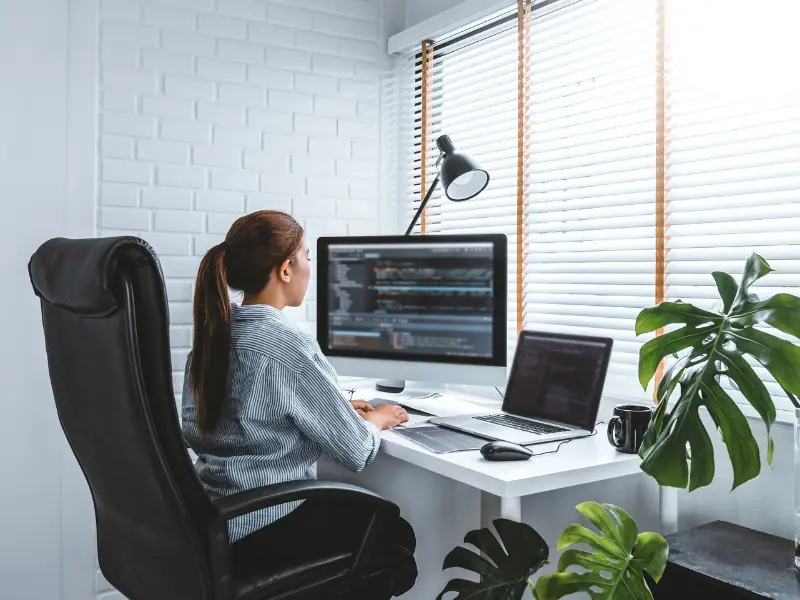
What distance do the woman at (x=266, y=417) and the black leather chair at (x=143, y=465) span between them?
0.19ft

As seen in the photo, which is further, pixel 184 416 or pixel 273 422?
pixel 184 416

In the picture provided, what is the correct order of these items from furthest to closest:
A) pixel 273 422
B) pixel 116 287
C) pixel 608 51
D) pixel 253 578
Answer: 1. pixel 608 51
2. pixel 273 422
3. pixel 253 578
4. pixel 116 287

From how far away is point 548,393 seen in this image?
1.97 metres

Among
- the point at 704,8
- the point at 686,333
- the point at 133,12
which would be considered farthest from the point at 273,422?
the point at 133,12

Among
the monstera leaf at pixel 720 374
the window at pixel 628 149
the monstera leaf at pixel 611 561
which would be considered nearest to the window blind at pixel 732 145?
the window at pixel 628 149

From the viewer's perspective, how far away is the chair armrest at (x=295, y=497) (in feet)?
4.33

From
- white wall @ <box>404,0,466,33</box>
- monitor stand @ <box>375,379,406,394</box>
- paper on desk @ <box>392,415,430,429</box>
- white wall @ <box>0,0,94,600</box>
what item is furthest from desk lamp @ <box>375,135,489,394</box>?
white wall @ <box>0,0,94,600</box>

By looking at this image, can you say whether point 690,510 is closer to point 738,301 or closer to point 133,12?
point 738,301

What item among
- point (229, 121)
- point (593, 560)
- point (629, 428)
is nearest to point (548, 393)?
point (629, 428)

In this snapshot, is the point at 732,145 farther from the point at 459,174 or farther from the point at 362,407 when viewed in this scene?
the point at 362,407

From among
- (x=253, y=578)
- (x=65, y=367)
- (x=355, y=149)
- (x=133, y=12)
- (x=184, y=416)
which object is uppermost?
(x=133, y=12)

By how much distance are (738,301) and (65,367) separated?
4.03 feet

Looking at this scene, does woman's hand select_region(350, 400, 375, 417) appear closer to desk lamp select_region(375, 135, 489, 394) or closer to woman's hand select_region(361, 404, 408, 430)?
woman's hand select_region(361, 404, 408, 430)

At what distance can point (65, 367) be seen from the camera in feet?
4.53
